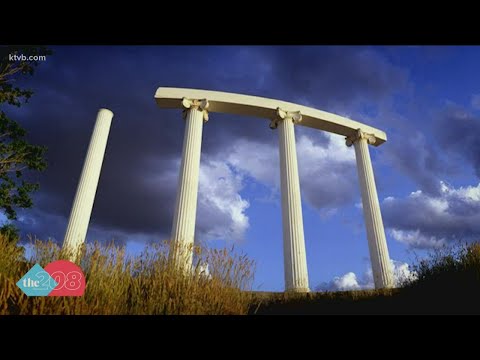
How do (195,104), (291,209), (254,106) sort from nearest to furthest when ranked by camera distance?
(291,209) → (195,104) → (254,106)

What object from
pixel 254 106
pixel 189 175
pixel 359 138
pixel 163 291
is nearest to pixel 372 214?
pixel 359 138

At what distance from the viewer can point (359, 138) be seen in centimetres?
4619

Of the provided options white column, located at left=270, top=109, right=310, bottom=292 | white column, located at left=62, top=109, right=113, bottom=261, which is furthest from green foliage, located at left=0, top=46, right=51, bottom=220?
white column, located at left=270, top=109, right=310, bottom=292

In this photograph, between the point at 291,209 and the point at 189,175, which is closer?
the point at 189,175

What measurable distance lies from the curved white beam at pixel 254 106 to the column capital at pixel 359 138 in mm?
544

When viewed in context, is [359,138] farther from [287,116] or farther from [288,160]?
[288,160]

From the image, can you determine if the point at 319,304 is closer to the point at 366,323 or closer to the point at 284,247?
the point at 284,247

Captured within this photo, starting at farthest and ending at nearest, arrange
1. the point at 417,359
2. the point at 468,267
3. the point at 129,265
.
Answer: the point at 468,267, the point at 129,265, the point at 417,359

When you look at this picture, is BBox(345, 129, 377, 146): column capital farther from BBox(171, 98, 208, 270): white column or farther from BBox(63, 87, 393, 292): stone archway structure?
BBox(171, 98, 208, 270): white column

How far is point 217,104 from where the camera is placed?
41.5 m

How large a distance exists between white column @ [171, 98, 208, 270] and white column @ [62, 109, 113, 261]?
9169 millimetres

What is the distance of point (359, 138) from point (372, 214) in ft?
41.2
